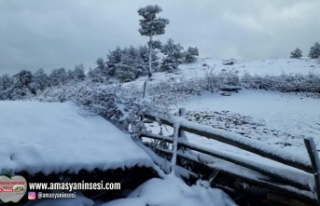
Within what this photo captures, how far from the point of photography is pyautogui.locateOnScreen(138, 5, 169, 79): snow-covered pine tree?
103 feet

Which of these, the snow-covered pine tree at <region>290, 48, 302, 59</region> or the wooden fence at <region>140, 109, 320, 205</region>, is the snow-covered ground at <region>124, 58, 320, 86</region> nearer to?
the snow-covered pine tree at <region>290, 48, 302, 59</region>

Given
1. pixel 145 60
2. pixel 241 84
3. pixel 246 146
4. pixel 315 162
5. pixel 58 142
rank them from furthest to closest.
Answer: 1. pixel 145 60
2. pixel 241 84
3. pixel 246 146
4. pixel 58 142
5. pixel 315 162

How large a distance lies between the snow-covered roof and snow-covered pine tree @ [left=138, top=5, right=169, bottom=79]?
27.4 metres

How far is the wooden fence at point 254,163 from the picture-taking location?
2684 mm

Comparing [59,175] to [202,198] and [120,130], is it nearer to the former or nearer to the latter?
[120,130]

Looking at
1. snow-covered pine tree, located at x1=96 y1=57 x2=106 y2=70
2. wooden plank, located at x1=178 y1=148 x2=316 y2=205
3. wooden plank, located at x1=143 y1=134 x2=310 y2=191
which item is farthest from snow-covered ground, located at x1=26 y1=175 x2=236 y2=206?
snow-covered pine tree, located at x1=96 y1=57 x2=106 y2=70

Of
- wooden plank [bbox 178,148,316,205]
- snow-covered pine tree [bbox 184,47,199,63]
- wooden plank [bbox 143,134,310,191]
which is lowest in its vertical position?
wooden plank [bbox 178,148,316,205]

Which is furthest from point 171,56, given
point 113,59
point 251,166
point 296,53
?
point 251,166

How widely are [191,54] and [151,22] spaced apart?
9909mm

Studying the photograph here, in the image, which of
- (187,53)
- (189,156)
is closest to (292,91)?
(189,156)

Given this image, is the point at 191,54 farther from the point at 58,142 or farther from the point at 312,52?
the point at 58,142

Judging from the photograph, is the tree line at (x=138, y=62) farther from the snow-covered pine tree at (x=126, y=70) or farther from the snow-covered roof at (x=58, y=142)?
the snow-covered roof at (x=58, y=142)

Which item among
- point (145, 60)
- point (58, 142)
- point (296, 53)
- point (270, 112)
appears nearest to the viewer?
point (58, 142)

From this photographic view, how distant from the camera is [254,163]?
3.33 m
